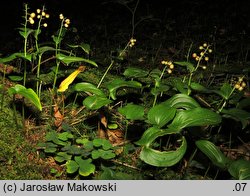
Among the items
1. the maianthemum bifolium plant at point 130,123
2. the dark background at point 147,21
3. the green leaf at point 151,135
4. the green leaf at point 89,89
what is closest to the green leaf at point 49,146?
the maianthemum bifolium plant at point 130,123

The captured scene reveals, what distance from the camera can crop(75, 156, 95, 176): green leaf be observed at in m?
1.93

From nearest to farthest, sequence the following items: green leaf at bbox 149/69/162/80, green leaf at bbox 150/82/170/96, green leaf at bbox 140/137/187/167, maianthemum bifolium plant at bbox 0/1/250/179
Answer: green leaf at bbox 140/137/187/167
maianthemum bifolium plant at bbox 0/1/250/179
green leaf at bbox 150/82/170/96
green leaf at bbox 149/69/162/80

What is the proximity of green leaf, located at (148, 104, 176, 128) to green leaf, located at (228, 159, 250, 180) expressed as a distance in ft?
1.42

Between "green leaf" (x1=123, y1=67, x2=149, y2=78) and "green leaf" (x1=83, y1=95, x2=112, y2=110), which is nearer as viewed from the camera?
"green leaf" (x1=83, y1=95, x2=112, y2=110)

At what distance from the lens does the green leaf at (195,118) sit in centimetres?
180

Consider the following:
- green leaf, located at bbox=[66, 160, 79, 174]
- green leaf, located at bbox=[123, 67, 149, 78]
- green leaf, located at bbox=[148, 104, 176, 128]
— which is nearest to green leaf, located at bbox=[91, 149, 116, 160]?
green leaf, located at bbox=[66, 160, 79, 174]

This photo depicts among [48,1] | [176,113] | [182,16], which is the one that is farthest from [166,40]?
[176,113]

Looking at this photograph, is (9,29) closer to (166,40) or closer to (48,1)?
(48,1)

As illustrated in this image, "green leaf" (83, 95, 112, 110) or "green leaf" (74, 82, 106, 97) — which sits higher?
"green leaf" (74, 82, 106, 97)

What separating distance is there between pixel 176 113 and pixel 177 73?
4.88ft

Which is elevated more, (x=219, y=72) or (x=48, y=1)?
(x=48, y=1)

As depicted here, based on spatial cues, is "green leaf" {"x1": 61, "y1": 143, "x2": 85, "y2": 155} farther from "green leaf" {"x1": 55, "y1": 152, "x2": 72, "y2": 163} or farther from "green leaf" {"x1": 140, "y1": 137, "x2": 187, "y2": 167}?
"green leaf" {"x1": 140, "y1": 137, "x2": 187, "y2": 167}

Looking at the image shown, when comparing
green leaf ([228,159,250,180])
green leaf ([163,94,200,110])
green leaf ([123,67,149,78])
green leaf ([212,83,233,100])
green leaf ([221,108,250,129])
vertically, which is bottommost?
green leaf ([228,159,250,180])

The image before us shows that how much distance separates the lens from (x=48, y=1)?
4.70 meters
